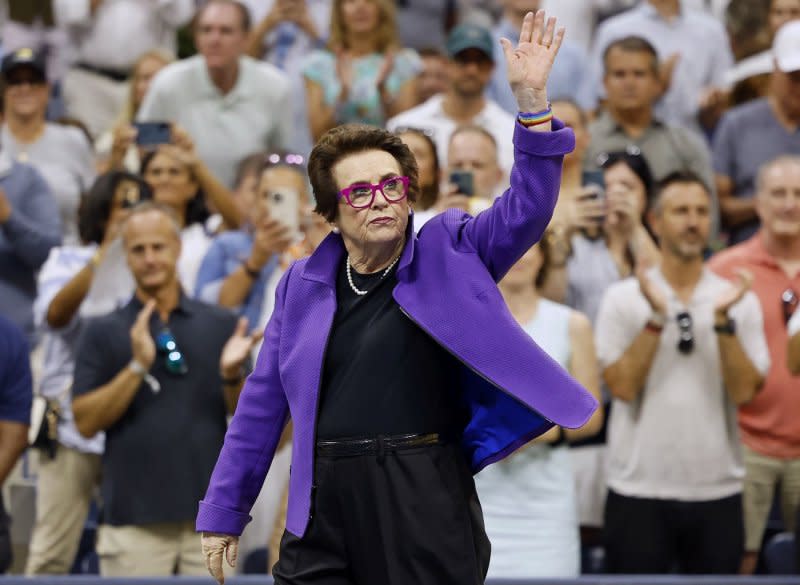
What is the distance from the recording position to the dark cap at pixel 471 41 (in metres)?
7.79

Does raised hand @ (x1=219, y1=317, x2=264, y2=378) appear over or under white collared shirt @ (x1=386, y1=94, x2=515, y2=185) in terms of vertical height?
under

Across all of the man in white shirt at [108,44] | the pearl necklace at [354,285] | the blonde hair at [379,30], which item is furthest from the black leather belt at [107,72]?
the pearl necklace at [354,285]

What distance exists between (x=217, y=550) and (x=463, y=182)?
280cm

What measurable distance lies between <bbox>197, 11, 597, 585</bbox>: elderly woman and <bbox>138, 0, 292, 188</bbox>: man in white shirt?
4610 millimetres

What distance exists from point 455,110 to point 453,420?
13.7 feet

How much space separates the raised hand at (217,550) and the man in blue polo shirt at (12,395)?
2358 mm

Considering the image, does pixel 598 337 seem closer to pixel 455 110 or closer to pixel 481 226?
pixel 455 110

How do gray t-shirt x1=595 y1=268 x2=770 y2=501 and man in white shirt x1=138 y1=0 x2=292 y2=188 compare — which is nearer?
gray t-shirt x1=595 y1=268 x2=770 y2=501

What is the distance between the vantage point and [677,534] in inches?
241

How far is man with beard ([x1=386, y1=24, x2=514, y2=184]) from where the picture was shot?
7785 millimetres

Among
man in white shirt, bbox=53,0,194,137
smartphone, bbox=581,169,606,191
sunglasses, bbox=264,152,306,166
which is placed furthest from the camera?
man in white shirt, bbox=53,0,194,137

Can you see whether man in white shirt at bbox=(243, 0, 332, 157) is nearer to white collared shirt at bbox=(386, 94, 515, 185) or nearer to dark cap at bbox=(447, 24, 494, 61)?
white collared shirt at bbox=(386, 94, 515, 185)

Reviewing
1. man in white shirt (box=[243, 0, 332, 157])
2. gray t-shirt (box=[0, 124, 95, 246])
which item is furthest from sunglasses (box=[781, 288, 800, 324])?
gray t-shirt (box=[0, 124, 95, 246])

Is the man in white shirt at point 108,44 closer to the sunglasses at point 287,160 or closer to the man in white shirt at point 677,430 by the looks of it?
the sunglasses at point 287,160
